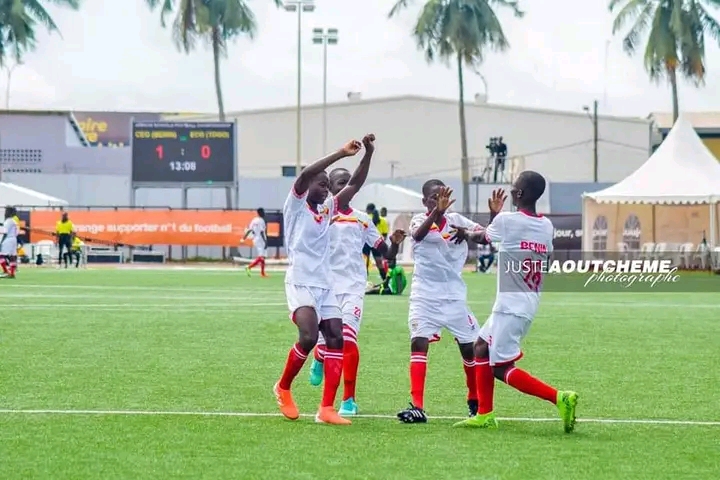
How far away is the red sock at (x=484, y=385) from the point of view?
1036 centimetres

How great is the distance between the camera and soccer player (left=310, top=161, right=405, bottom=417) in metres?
12.0

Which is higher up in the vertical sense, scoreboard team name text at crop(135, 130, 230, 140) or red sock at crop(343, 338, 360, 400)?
scoreboard team name text at crop(135, 130, 230, 140)

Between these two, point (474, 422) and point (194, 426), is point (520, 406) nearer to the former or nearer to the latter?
point (474, 422)

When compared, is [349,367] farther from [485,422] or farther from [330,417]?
[485,422]

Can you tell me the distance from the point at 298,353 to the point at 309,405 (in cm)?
110

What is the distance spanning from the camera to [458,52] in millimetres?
68562

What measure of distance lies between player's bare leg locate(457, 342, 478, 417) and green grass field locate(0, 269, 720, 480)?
0.19m

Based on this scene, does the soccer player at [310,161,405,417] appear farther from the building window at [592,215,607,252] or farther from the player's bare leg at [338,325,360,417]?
the building window at [592,215,607,252]

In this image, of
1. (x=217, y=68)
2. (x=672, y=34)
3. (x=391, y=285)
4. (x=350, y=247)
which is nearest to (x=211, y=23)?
(x=217, y=68)

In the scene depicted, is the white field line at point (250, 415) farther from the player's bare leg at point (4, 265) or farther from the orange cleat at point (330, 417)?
the player's bare leg at point (4, 265)

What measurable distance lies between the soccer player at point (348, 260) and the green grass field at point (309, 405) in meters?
0.53

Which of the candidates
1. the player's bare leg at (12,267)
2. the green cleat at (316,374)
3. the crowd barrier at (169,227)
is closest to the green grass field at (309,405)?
the green cleat at (316,374)

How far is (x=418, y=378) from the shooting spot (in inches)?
429

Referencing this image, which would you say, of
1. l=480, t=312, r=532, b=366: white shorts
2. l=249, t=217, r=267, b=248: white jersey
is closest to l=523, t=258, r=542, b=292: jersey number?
l=480, t=312, r=532, b=366: white shorts
